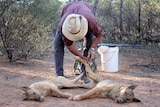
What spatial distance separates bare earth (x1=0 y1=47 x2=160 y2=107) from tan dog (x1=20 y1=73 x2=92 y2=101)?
7cm

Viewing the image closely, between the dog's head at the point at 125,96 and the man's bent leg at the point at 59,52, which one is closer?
the dog's head at the point at 125,96

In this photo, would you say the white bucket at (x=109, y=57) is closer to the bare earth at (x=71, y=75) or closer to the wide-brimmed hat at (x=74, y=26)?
the bare earth at (x=71, y=75)

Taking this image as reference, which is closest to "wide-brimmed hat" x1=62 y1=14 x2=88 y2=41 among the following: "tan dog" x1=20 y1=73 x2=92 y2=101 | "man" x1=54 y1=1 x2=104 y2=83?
"man" x1=54 y1=1 x2=104 y2=83

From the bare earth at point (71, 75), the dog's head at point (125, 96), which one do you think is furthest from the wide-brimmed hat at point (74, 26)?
the dog's head at point (125, 96)

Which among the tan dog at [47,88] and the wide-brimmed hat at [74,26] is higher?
the wide-brimmed hat at [74,26]

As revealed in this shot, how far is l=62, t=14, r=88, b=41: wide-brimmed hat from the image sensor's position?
150 inches

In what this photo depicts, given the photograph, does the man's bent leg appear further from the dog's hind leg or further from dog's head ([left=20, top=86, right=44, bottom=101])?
dog's head ([left=20, top=86, right=44, bottom=101])

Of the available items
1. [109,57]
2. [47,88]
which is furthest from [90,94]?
[109,57]

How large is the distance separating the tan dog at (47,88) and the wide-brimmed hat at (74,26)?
699mm

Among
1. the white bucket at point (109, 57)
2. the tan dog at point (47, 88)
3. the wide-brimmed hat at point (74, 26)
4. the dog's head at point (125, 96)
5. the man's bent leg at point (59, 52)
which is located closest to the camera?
the dog's head at point (125, 96)

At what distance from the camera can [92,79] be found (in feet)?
14.4

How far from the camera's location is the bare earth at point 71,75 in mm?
3623

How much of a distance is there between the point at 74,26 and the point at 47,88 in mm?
895

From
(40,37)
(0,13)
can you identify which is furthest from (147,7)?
(0,13)
